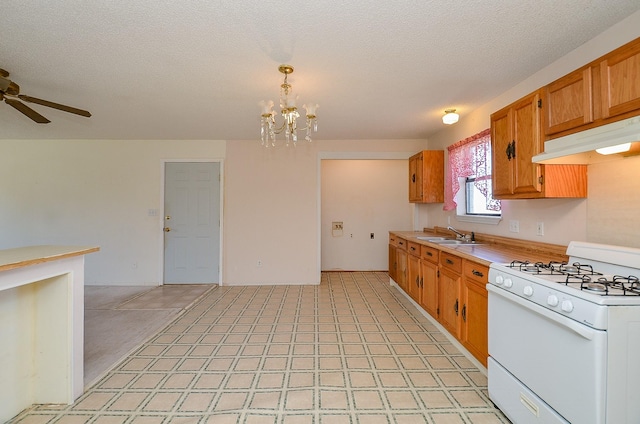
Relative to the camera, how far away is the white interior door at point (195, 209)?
495 cm

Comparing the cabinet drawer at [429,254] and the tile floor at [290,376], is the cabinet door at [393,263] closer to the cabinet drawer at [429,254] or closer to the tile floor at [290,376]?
the tile floor at [290,376]

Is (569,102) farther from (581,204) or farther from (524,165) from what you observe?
(581,204)

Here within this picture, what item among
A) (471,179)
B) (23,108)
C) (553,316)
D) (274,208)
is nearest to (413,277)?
(471,179)

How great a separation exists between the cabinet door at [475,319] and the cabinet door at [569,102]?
120 centimetres

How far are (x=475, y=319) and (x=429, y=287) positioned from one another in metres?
0.90

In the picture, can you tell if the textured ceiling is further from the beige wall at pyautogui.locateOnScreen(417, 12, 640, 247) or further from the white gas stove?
the white gas stove

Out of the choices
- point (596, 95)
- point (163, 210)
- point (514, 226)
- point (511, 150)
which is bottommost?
point (514, 226)

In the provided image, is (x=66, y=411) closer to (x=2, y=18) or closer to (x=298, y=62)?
(x=2, y=18)

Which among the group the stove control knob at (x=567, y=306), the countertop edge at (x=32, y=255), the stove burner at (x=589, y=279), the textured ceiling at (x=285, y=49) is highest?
the textured ceiling at (x=285, y=49)

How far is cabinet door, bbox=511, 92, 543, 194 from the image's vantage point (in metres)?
2.12

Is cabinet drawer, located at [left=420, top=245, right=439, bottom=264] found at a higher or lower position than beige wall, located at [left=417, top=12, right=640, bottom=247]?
lower

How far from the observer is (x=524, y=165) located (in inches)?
87.9

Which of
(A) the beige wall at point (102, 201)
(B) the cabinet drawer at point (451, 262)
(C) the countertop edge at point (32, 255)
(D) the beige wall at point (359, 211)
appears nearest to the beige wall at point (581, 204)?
(B) the cabinet drawer at point (451, 262)

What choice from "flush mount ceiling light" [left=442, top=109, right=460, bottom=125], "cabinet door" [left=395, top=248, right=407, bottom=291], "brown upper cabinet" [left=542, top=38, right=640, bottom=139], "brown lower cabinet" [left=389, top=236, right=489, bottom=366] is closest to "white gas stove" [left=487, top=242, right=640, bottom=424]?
"brown lower cabinet" [left=389, top=236, right=489, bottom=366]
